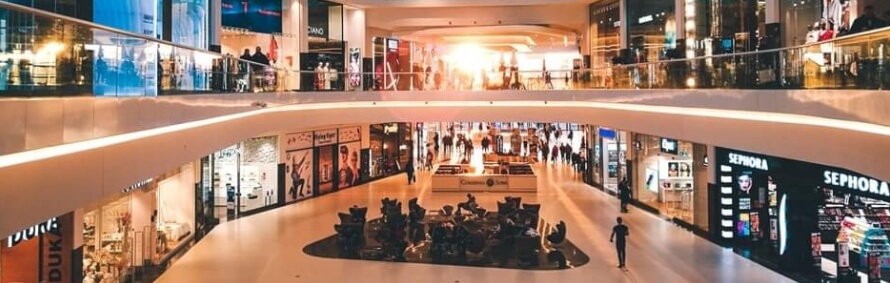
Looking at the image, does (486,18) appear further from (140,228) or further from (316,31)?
(140,228)

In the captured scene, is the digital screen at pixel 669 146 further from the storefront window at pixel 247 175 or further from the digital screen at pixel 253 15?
the digital screen at pixel 253 15

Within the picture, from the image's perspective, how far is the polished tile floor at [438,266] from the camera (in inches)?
496

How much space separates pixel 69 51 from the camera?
6.46 m

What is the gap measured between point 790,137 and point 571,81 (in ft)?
40.6

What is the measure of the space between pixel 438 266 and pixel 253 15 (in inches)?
485

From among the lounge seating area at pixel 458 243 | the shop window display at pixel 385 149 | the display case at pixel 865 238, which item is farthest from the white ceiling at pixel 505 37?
the display case at pixel 865 238

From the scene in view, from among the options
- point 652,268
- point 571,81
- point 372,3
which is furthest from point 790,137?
point 372,3

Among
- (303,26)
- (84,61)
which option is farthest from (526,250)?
(303,26)

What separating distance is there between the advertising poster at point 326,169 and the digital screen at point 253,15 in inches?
173

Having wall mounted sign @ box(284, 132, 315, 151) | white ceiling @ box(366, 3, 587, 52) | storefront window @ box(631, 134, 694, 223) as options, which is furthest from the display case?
white ceiling @ box(366, 3, 587, 52)

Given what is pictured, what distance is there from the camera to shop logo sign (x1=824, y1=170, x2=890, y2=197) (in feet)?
33.1

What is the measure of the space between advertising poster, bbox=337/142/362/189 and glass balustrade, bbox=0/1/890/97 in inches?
310

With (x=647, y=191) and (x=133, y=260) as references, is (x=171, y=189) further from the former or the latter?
(x=647, y=191)

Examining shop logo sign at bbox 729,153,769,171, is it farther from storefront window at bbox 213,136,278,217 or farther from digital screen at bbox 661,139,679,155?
storefront window at bbox 213,136,278,217
